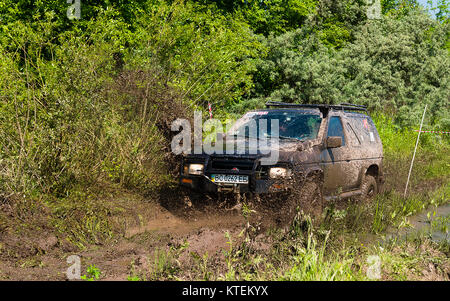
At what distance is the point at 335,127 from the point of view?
8328 mm

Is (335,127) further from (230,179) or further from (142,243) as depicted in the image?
(142,243)

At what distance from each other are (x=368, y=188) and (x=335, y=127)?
167 cm

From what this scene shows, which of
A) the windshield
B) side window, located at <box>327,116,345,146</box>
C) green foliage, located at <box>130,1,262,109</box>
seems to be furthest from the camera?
green foliage, located at <box>130,1,262,109</box>

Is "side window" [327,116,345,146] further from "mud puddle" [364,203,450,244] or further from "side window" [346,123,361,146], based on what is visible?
"mud puddle" [364,203,450,244]

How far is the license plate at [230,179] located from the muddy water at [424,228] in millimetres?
2063

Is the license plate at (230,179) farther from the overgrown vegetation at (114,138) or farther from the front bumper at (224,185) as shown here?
the overgrown vegetation at (114,138)

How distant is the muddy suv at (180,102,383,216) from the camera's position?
21.9ft

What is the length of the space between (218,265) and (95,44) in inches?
212

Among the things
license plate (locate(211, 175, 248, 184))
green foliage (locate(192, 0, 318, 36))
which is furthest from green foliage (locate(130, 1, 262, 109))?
green foliage (locate(192, 0, 318, 36))

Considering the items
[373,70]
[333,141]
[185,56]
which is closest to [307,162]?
[333,141]

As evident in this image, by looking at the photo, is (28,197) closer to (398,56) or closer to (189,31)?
(189,31)

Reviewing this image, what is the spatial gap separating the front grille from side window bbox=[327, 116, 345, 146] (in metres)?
1.87

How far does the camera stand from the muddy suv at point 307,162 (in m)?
6.68

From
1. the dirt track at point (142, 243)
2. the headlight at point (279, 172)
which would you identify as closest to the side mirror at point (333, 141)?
the headlight at point (279, 172)
